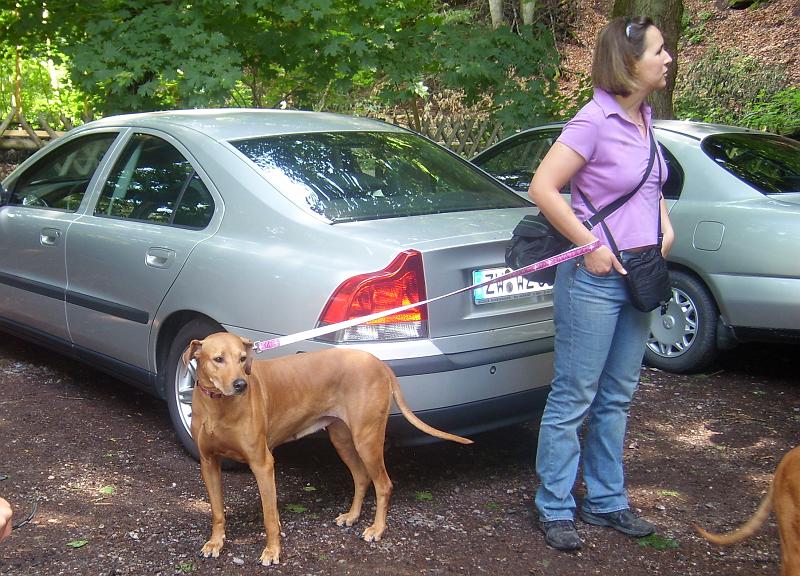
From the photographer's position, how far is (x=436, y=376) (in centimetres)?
376


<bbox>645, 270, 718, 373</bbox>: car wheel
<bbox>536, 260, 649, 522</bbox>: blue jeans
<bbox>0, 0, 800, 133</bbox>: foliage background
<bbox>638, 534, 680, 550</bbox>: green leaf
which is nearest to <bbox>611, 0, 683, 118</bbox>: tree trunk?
<bbox>0, 0, 800, 133</bbox>: foliage background

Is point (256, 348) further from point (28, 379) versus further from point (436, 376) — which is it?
point (28, 379)

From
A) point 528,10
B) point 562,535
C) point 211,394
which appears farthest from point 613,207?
point 528,10

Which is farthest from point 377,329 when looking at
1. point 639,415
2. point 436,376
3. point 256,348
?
point 639,415

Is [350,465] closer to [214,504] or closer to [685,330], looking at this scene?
[214,504]

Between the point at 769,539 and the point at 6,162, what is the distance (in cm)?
1084

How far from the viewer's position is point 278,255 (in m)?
3.98

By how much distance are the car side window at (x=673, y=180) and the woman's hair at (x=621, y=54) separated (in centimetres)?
286

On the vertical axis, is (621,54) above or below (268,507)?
above

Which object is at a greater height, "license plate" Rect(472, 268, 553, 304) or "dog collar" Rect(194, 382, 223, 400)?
"license plate" Rect(472, 268, 553, 304)

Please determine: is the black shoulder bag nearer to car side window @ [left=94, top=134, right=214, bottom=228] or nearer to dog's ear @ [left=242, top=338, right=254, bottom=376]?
dog's ear @ [left=242, top=338, right=254, bottom=376]

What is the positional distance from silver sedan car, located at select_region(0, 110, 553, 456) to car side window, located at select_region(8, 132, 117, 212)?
0.06 feet

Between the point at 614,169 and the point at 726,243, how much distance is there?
2.70 m

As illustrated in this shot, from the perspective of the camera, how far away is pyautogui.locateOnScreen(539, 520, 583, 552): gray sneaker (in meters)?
3.64
